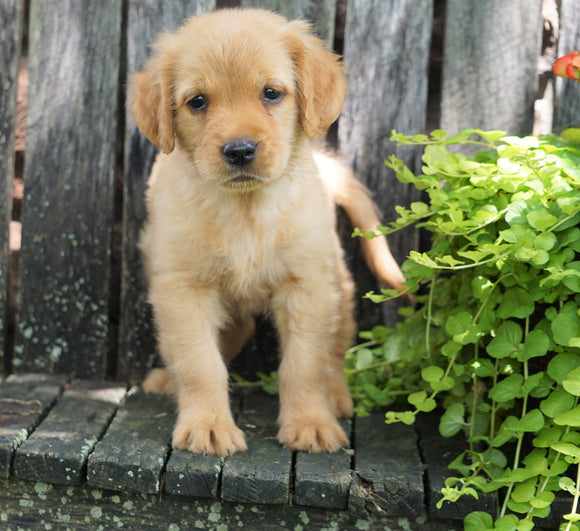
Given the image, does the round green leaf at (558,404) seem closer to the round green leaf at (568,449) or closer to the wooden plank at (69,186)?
the round green leaf at (568,449)

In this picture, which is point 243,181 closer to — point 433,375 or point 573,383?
point 433,375

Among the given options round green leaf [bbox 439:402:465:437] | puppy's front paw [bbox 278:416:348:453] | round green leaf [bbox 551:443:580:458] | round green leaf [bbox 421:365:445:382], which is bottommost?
puppy's front paw [bbox 278:416:348:453]

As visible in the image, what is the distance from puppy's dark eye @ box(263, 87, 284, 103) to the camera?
2.43 meters

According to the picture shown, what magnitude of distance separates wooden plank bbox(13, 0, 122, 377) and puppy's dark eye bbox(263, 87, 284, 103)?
99 centimetres

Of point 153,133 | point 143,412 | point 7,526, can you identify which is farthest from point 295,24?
point 7,526

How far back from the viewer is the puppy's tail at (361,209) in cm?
303

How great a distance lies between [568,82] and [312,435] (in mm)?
1870

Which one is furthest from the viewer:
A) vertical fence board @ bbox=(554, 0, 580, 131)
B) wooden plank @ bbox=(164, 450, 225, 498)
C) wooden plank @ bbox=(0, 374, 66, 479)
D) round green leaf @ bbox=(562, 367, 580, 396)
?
vertical fence board @ bbox=(554, 0, 580, 131)

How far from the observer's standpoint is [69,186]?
3158 mm

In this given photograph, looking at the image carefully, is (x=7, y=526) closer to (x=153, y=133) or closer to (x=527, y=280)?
(x=153, y=133)

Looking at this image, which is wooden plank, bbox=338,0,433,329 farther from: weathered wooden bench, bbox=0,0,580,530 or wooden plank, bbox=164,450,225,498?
wooden plank, bbox=164,450,225,498

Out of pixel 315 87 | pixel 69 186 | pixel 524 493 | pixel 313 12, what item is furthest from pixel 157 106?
pixel 524 493

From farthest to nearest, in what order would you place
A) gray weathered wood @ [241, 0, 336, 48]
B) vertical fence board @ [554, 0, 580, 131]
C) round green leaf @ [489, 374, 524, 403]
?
gray weathered wood @ [241, 0, 336, 48], vertical fence board @ [554, 0, 580, 131], round green leaf @ [489, 374, 524, 403]

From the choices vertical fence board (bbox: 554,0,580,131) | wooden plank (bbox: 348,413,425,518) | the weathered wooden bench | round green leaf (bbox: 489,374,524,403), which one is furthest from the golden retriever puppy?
vertical fence board (bbox: 554,0,580,131)
